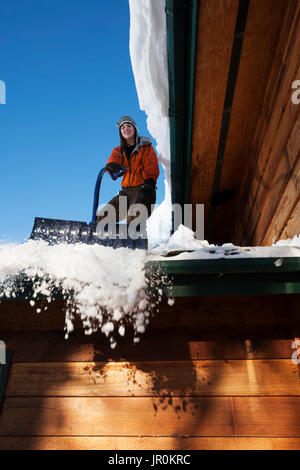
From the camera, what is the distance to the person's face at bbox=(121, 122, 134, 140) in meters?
3.92

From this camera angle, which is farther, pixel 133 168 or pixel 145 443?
pixel 133 168

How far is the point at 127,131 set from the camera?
393cm

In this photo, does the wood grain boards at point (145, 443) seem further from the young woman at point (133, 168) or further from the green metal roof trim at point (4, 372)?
the young woman at point (133, 168)

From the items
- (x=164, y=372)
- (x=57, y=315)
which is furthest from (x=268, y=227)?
(x=57, y=315)

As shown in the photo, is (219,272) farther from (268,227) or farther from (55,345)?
(268,227)

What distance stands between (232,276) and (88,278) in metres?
0.77

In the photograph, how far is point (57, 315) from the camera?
210 centimetres

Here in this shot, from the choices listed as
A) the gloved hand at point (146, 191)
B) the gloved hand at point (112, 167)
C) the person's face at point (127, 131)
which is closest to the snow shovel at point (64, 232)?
the gloved hand at point (146, 191)

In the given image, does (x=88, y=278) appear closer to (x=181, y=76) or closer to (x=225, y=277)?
(x=225, y=277)

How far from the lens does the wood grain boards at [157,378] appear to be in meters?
1.88

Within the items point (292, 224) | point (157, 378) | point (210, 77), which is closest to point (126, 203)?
point (210, 77)

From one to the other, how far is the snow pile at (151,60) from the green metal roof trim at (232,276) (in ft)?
3.68
